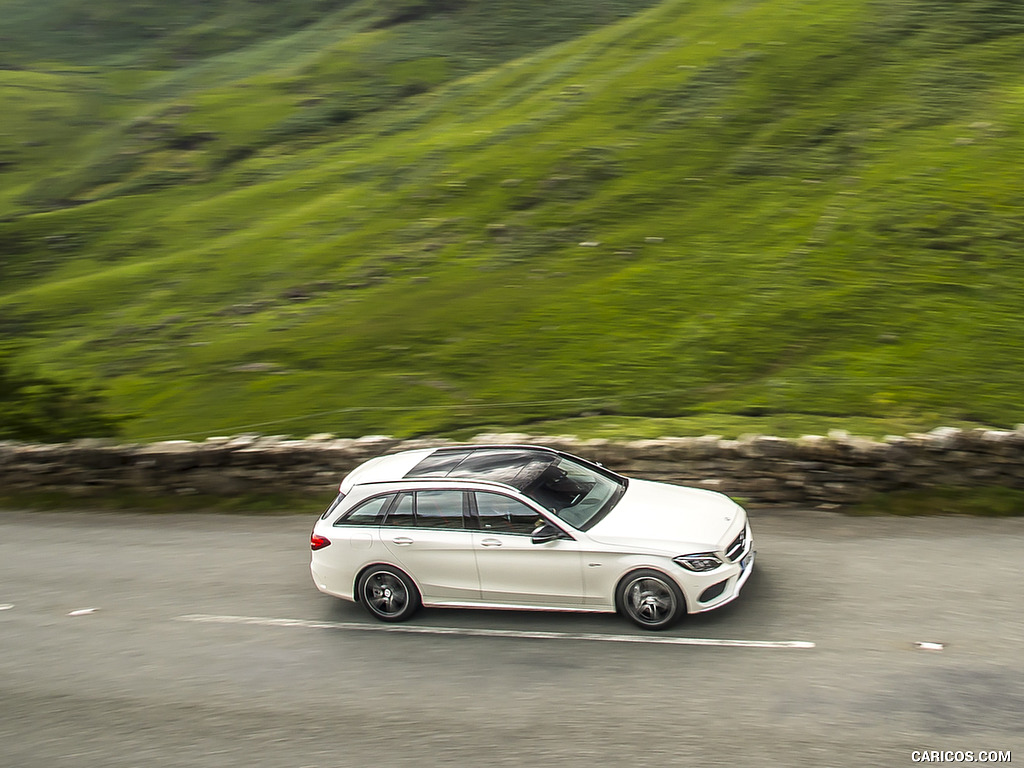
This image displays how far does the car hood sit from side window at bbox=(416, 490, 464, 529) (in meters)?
1.38

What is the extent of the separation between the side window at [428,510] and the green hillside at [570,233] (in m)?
5.42

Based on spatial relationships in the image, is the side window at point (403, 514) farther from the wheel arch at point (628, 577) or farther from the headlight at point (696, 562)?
the headlight at point (696, 562)

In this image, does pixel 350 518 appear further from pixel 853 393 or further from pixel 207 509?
pixel 853 393

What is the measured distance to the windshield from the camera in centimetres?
927

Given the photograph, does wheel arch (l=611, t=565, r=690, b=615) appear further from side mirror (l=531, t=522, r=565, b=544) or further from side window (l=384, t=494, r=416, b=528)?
side window (l=384, t=494, r=416, b=528)

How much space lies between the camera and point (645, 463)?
12.6m

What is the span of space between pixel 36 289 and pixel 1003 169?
2549cm

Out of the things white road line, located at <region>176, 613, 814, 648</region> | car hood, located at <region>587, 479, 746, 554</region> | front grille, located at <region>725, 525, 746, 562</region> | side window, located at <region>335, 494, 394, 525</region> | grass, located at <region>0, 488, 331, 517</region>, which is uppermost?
side window, located at <region>335, 494, 394, 525</region>

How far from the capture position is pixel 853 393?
14.3 m

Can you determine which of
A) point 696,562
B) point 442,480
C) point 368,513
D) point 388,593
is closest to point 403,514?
point 368,513

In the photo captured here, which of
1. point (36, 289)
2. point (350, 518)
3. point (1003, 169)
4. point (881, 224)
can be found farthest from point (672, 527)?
point (36, 289)

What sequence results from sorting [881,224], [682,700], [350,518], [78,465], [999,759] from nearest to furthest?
[999,759], [682,700], [350,518], [78,465], [881,224]

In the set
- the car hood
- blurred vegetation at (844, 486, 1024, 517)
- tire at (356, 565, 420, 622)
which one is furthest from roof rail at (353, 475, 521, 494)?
blurred vegetation at (844, 486, 1024, 517)

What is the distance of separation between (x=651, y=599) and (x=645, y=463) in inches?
156
